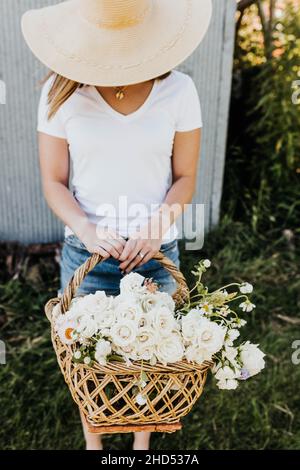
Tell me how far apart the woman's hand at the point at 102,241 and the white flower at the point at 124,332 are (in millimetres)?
240

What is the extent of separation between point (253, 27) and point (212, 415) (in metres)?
2.14

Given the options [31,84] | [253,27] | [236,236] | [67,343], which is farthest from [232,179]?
[67,343]

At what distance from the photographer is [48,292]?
312 cm

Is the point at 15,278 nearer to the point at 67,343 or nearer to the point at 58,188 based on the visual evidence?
the point at 58,188

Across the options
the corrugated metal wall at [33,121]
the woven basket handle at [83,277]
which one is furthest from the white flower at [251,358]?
the corrugated metal wall at [33,121]

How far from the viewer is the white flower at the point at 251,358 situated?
164cm

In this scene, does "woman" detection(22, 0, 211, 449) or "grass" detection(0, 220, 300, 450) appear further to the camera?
"grass" detection(0, 220, 300, 450)

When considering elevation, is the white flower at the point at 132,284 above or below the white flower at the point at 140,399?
above

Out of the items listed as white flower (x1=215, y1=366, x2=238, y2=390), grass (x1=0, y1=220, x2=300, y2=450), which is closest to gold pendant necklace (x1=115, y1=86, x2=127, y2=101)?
white flower (x1=215, y1=366, x2=238, y2=390)

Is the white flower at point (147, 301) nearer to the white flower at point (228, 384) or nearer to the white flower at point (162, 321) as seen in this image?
the white flower at point (162, 321)

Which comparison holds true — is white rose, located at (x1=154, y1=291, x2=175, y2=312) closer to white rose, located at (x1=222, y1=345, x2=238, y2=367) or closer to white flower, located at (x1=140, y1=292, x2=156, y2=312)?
white flower, located at (x1=140, y1=292, x2=156, y2=312)

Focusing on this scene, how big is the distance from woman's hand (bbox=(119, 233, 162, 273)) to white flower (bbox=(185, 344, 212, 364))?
321 millimetres

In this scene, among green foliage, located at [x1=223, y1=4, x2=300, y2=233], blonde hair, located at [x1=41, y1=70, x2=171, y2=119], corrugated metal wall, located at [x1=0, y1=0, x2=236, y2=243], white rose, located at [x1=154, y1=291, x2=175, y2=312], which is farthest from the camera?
green foliage, located at [x1=223, y1=4, x2=300, y2=233]

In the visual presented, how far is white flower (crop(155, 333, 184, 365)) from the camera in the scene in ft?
5.04
